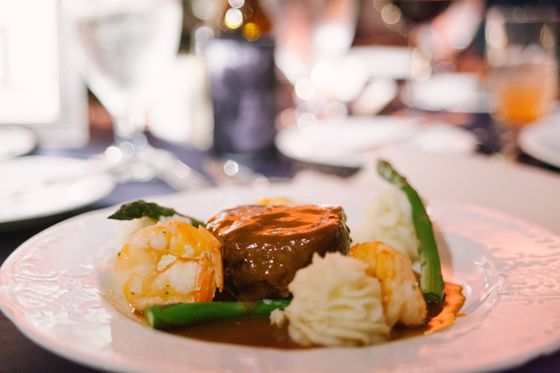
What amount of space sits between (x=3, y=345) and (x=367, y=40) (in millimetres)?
4052

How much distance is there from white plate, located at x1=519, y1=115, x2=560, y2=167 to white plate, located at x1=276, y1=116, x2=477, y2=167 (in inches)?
7.1

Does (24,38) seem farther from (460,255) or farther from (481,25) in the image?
(481,25)

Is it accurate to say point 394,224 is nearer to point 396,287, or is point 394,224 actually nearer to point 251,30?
point 396,287

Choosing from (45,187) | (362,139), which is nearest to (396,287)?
(45,187)

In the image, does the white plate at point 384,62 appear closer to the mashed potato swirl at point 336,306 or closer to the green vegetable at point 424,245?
the green vegetable at point 424,245

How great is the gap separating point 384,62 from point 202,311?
2931 mm

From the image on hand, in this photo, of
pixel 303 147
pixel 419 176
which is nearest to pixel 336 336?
pixel 419 176

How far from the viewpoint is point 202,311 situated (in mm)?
891

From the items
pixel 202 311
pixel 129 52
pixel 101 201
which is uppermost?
pixel 129 52

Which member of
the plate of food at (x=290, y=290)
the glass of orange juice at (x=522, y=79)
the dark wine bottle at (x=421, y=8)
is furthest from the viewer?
the dark wine bottle at (x=421, y=8)

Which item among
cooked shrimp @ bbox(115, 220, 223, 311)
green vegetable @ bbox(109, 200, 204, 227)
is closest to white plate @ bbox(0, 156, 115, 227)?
green vegetable @ bbox(109, 200, 204, 227)

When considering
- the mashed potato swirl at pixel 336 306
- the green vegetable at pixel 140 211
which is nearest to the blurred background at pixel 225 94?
the green vegetable at pixel 140 211

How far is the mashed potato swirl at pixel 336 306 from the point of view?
2.65 feet

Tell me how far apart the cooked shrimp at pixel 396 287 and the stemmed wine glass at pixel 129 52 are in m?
0.93
